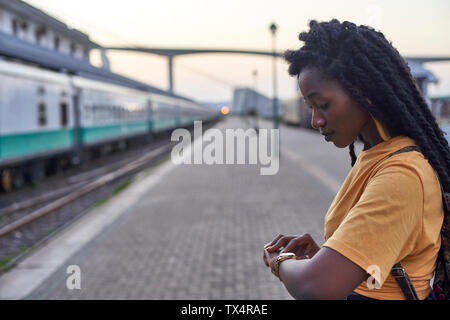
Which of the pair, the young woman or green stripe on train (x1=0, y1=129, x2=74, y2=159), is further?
green stripe on train (x1=0, y1=129, x2=74, y2=159)

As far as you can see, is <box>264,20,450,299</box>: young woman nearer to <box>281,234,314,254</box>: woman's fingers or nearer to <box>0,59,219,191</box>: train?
<box>281,234,314,254</box>: woman's fingers

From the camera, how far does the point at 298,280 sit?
4.17 feet

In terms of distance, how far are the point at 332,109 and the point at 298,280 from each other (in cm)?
45

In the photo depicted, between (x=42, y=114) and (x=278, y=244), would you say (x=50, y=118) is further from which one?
(x=278, y=244)

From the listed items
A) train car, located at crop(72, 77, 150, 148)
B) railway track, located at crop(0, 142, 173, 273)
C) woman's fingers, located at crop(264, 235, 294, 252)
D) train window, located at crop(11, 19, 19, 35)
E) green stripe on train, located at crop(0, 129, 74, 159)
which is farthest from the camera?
train window, located at crop(11, 19, 19, 35)

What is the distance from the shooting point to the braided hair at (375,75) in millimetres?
1359

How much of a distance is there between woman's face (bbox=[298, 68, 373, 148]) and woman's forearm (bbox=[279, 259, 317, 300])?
35 cm

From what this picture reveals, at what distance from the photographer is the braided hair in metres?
1.36

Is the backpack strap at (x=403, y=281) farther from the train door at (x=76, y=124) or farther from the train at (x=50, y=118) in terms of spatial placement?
the train door at (x=76, y=124)

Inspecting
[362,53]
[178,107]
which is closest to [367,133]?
[362,53]

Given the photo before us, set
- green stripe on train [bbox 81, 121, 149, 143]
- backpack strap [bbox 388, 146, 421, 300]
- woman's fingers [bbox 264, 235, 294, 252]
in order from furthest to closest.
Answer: green stripe on train [bbox 81, 121, 149, 143]
woman's fingers [bbox 264, 235, 294, 252]
backpack strap [bbox 388, 146, 421, 300]

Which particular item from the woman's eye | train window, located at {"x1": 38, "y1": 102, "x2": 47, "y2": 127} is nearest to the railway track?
train window, located at {"x1": 38, "y1": 102, "x2": 47, "y2": 127}

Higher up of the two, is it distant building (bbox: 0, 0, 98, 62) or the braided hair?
distant building (bbox: 0, 0, 98, 62)

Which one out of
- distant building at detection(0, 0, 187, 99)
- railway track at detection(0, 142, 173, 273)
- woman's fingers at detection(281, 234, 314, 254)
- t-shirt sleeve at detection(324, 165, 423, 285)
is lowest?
railway track at detection(0, 142, 173, 273)
